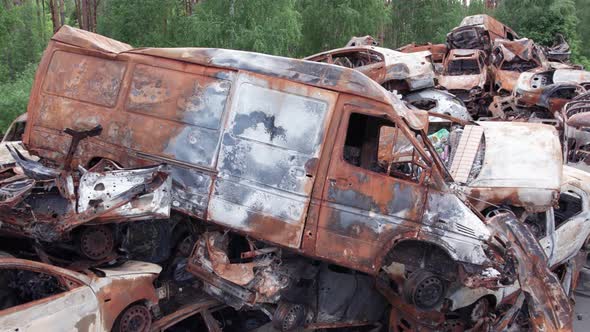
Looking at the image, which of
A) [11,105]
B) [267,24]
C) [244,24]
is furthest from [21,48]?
[267,24]

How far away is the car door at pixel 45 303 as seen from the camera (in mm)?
4145

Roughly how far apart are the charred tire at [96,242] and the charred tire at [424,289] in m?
3.17

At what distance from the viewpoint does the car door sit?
414cm

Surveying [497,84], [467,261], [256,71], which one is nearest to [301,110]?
[256,71]

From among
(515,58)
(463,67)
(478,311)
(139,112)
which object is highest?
(515,58)

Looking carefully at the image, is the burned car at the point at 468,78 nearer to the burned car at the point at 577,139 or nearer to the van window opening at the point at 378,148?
the burned car at the point at 577,139

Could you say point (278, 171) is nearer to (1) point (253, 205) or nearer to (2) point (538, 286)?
(1) point (253, 205)

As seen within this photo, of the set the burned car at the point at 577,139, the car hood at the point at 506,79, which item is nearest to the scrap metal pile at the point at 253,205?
the burned car at the point at 577,139

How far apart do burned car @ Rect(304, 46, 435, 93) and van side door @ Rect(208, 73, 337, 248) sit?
697 centimetres

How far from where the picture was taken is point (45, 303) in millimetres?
4309

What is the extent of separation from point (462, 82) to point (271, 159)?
948cm

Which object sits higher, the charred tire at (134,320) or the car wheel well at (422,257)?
the car wheel well at (422,257)

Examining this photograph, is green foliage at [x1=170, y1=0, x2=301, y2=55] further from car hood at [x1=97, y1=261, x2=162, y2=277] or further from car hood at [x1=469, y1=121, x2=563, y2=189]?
car hood at [x1=97, y1=261, x2=162, y2=277]

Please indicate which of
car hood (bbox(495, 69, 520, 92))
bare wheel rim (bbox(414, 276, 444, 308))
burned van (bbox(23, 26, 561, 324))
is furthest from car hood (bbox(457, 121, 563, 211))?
car hood (bbox(495, 69, 520, 92))
